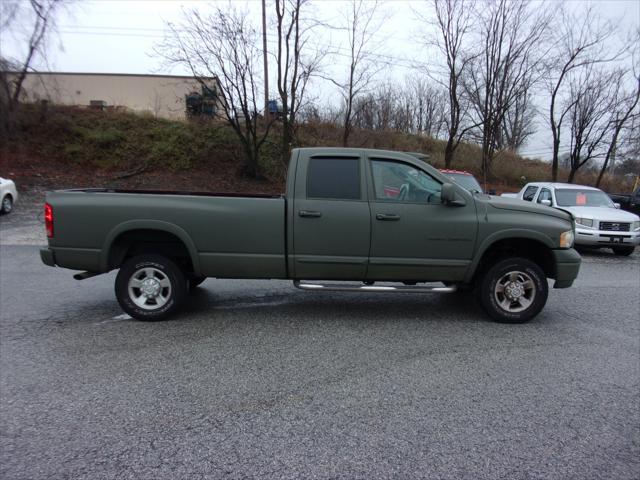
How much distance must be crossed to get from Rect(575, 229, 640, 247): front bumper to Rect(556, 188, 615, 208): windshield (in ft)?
3.87

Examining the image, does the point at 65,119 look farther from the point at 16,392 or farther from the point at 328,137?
the point at 16,392

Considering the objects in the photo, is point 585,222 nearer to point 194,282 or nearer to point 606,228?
point 606,228

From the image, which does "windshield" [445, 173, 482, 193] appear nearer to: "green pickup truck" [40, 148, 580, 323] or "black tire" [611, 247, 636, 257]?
"black tire" [611, 247, 636, 257]

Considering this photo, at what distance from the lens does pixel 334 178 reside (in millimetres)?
5012

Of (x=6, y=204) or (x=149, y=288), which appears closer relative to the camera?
(x=149, y=288)

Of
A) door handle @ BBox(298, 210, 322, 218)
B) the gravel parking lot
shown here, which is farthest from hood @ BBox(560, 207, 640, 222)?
door handle @ BBox(298, 210, 322, 218)

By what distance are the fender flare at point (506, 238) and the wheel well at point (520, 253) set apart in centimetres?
10

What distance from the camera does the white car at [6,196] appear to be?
1338cm

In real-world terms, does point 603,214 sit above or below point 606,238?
above

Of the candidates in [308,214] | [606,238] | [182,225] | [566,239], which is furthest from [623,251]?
[182,225]

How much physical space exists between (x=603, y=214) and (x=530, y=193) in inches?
106

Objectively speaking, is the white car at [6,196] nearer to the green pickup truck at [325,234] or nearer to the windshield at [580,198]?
the green pickup truck at [325,234]

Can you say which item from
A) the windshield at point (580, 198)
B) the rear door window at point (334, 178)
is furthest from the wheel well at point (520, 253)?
the windshield at point (580, 198)

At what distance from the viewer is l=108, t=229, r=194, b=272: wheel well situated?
496 centimetres
